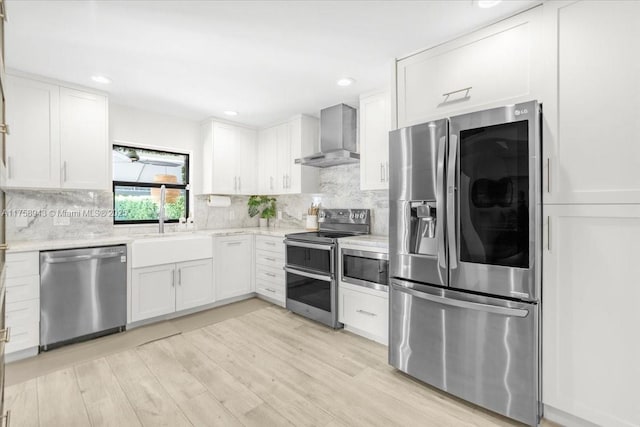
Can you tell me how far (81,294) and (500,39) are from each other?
12.8 ft

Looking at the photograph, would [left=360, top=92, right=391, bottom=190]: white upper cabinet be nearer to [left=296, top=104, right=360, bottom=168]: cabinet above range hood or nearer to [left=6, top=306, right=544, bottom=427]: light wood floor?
[left=296, top=104, right=360, bottom=168]: cabinet above range hood

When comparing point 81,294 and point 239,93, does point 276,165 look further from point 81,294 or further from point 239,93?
point 81,294

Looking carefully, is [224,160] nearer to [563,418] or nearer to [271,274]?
[271,274]

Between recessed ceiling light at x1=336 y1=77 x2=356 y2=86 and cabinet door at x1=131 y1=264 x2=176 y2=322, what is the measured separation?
2.65 m

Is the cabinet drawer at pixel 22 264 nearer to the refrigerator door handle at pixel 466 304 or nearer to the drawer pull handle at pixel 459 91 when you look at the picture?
the refrigerator door handle at pixel 466 304

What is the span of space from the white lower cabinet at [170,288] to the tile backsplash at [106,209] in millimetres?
767

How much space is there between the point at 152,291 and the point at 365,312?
2.25m

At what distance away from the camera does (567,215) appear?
5.34ft

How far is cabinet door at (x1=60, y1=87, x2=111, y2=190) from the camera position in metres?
2.87

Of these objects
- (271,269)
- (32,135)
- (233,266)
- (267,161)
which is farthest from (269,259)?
(32,135)

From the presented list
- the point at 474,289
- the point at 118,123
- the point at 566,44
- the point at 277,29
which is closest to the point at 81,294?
the point at 118,123

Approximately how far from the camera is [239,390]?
205cm

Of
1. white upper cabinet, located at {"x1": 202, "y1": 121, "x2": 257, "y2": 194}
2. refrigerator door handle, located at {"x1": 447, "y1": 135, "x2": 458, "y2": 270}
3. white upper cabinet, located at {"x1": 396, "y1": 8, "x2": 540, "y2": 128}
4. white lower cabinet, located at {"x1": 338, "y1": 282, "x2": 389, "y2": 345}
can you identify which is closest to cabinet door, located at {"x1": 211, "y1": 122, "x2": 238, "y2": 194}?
white upper cabinet, located at {"x1": 202, "y1": 121, "x2": 257, "y2": 194}

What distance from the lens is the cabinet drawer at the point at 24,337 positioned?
Answer: 2.41 metres
